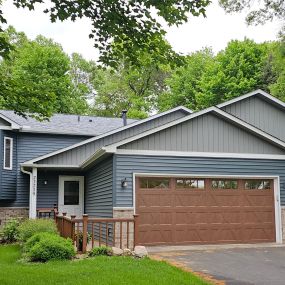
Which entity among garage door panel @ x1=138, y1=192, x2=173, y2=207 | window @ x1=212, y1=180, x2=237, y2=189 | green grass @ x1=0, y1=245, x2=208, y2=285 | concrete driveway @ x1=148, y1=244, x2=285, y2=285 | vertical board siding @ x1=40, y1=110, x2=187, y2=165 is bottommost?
concrete driveway @ x1=148, y1=244, x2=285, y2=285

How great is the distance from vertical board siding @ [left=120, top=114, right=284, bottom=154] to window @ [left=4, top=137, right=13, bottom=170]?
7220mm

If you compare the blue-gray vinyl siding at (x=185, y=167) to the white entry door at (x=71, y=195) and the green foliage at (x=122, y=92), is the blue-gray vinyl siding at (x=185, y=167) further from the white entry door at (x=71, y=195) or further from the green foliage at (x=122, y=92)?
the green foliage at (x=122, y=92)

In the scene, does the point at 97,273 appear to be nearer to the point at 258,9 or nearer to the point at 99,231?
the point at 99,231

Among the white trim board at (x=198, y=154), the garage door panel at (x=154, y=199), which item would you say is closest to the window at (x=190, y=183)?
the garage door panel at (x=154, y=199)

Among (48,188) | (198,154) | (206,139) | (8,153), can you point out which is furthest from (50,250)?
(8,153)

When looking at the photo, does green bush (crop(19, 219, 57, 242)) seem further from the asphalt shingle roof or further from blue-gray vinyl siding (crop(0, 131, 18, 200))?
the asphalt shingle roof

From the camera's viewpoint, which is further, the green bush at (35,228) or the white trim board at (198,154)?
the white trim board at (198,154)

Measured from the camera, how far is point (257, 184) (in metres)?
14.7

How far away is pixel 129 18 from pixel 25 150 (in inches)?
502

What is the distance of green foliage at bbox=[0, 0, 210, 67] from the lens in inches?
286

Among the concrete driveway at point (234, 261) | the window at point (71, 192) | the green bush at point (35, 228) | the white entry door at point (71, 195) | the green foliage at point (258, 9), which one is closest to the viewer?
the concrete driveway at point (234, 261)

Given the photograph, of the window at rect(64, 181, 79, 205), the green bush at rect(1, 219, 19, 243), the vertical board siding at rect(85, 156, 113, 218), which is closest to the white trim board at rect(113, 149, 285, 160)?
the vertical board siding at rect(85, 156, 113, 218)

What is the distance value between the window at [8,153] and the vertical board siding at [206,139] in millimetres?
7220

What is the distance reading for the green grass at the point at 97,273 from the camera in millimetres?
7684
